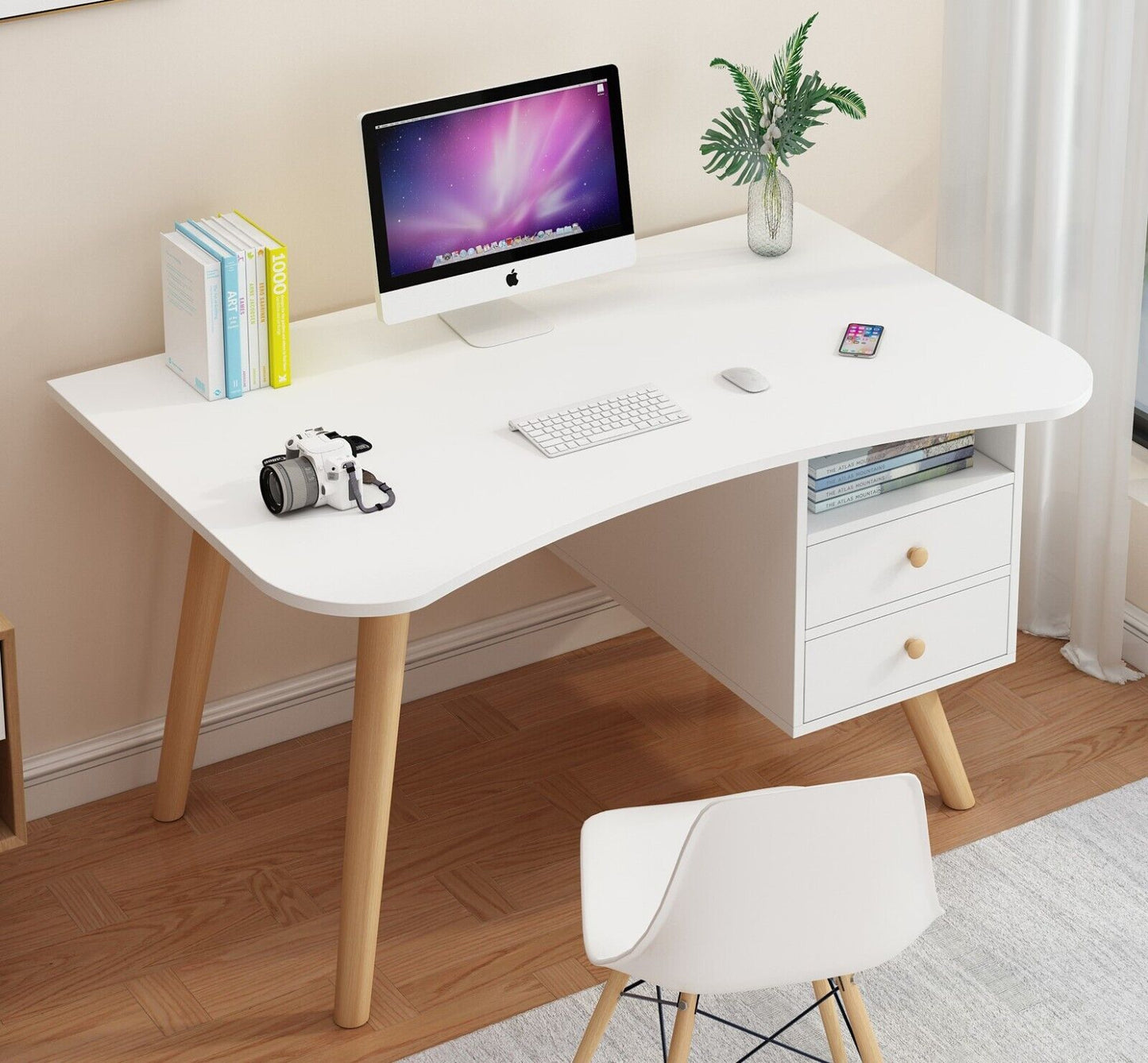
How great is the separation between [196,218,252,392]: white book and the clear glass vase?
85 cm

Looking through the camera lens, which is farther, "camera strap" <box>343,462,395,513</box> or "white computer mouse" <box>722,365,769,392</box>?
"white computer mouse" <box>722,365,769,392</box>

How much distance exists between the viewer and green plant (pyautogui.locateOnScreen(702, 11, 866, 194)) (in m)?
2.69

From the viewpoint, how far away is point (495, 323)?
8.54 ft

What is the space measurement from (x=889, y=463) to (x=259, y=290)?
0.90 m

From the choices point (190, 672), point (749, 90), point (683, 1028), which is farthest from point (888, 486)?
point (190, 672)

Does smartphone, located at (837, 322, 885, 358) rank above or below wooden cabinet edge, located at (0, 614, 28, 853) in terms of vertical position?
above

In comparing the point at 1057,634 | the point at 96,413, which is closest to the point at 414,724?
the point at 96,413

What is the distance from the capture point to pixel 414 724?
2984 millimetres

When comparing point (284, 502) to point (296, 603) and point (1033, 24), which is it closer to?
point (296, 603)

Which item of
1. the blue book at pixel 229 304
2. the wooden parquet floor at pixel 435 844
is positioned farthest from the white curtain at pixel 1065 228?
the blue book at pixel 229 304

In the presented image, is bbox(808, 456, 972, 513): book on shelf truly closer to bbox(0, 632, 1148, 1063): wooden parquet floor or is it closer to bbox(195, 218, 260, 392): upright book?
bbox(0, 632, 1148, 1063): wooden parquet floor

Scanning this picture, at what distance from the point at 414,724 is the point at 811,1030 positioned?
94 centimetres

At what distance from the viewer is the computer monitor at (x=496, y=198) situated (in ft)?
8.00

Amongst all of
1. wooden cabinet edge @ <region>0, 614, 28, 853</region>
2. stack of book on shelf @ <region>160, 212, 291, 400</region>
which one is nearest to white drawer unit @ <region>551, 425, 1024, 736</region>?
stack of book on shelf @ <region>160, 212, 291, 400</region>
